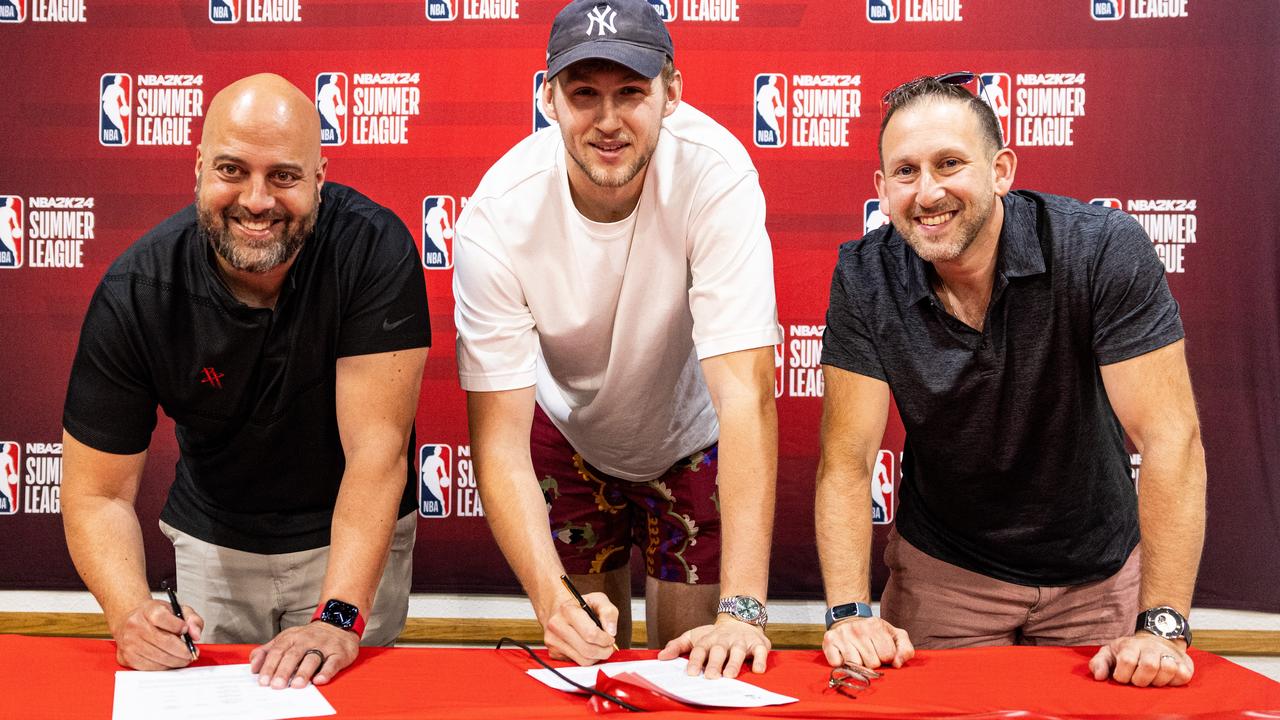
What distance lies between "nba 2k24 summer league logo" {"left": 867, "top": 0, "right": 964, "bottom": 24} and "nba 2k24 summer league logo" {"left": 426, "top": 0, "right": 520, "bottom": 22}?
95cm

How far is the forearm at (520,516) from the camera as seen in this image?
1.59m

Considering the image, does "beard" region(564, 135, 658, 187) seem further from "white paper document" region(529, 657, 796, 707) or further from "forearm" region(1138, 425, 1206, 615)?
"forearm" region(1138, 425, 1206, 615)

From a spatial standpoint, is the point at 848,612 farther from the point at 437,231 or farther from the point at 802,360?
the point at 437,231

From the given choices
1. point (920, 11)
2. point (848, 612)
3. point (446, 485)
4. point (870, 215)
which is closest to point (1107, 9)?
point (920, 11)

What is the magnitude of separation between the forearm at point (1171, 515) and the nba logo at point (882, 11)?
1.54 metres

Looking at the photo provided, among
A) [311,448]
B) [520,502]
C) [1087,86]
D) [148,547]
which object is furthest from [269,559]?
[1087,86]

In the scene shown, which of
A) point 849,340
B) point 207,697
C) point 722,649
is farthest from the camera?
point 849,340

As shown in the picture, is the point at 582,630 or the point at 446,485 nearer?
the point at 582,630

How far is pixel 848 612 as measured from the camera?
5.03 feet

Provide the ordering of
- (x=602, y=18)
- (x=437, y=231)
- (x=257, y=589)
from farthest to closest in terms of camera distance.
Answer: (x=437, y=231) < (x=257, y=589) < (x=602, y=18)

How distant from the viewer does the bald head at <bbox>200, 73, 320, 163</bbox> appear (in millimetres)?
1548

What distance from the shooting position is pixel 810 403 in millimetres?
2758

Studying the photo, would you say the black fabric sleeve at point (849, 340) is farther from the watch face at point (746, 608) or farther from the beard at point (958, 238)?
the watch face at point (746, 608)

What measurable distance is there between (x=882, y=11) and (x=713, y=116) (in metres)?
0.52
